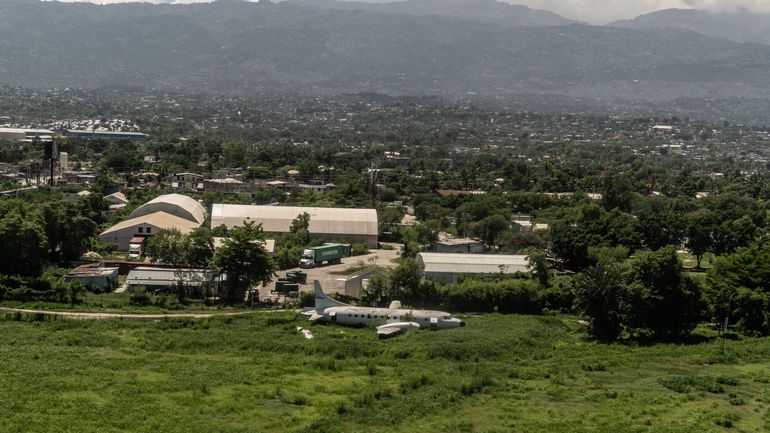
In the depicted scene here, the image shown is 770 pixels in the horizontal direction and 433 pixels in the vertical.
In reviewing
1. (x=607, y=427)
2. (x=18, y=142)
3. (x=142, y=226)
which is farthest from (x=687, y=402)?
(x=18, y=142)

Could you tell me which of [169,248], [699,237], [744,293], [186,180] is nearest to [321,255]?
[169,248]

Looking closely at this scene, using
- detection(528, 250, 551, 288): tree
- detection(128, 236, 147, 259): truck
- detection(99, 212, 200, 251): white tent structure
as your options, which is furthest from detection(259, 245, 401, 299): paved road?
detection(99, 212, 200, 251): white tent structure

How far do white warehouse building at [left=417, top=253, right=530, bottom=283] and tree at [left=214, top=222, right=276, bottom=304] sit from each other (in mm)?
7822

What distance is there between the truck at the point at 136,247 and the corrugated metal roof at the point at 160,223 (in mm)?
1227

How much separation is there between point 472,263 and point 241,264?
1087cm

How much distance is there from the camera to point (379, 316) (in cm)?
2916

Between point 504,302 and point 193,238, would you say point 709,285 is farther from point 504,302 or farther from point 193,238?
point 193,238

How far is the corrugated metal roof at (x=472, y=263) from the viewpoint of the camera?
36.6m

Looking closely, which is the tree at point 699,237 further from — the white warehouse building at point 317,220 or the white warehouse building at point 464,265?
the white warehouse building at point 317,220

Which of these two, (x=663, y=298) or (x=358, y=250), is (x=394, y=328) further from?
(x=358, y=250)

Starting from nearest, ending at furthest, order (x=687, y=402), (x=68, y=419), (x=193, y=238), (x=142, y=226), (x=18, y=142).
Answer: (x=68, y=419) → (x=687, y=402) → (x=193, y=238) → (x=142, y=226) → (x=18, y=142)

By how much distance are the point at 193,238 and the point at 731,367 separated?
21732mm

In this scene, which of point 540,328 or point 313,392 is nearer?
point 313,392

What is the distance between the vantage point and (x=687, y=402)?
21.4m
